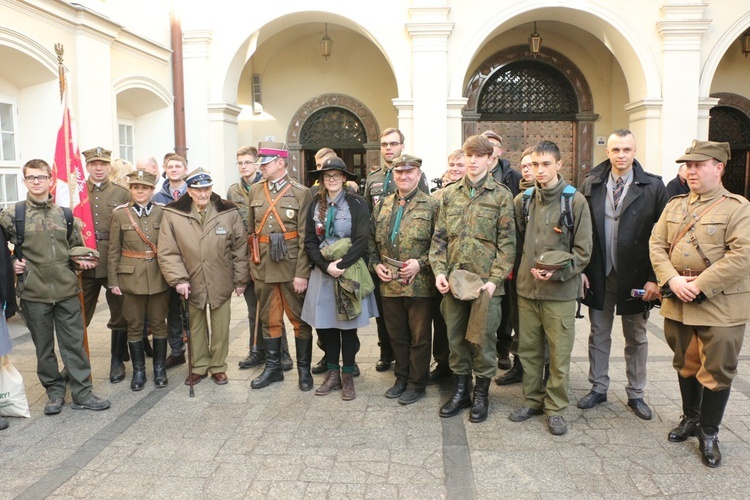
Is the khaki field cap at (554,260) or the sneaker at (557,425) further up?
the khaki field cap at (554,260)

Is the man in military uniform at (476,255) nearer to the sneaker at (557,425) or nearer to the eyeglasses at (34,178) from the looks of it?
the sneaker at (557,425)

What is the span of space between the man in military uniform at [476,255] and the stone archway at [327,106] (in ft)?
27.2

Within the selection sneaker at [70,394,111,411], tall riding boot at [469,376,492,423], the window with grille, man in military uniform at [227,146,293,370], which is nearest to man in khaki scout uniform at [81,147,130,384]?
sneaker at [70,394,111,411]

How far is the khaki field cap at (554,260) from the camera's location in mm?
3768

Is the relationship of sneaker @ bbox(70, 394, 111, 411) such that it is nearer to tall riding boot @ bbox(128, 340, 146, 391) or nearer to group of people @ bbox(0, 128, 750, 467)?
group of people @ bbox(0, 128, 750, 467)

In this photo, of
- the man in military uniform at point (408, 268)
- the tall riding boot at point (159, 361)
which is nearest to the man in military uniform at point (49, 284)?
the tall riding boot at point (159, 361)

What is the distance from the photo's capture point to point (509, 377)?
16.2 feet

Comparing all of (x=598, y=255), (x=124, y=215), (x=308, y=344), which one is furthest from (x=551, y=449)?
(x=124, y=215)

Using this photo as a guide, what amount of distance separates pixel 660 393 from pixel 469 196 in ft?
Answer: 7.09

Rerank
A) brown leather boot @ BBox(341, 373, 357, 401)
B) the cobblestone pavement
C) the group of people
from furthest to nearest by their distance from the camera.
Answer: brown leather boot @ BBox(341, 373, 357, 401) < the group of people < the cobblestone pavement

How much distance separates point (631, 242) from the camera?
411 centimetres

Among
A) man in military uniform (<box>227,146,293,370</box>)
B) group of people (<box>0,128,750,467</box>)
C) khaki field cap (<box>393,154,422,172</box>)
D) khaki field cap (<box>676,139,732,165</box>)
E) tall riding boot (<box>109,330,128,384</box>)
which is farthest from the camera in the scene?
man in military uniform (<box>227,146,293,370</box>)

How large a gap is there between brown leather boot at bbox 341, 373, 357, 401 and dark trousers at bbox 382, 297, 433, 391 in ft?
1.30

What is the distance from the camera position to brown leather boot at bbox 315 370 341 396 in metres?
4.73
